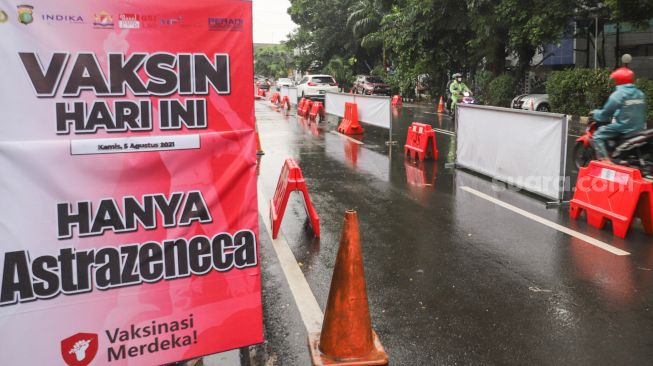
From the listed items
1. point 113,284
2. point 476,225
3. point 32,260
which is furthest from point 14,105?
point 476,225

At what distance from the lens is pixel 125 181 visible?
10.2ft

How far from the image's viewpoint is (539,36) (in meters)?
20.6

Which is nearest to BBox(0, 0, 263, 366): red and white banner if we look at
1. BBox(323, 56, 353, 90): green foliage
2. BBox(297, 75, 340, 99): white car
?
BBox(297, 75, 340, 99): white car

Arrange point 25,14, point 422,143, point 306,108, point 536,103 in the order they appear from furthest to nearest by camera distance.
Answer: point 306,108 < point 536,103 < point 422,143 < point 25,14

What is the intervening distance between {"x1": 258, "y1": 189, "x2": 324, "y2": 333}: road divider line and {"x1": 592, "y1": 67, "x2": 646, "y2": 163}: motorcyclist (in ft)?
15.6

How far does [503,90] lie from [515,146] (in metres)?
17.8

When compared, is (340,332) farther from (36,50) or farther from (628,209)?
(628,209)

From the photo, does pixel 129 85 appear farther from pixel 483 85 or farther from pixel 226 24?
pixel 483 85

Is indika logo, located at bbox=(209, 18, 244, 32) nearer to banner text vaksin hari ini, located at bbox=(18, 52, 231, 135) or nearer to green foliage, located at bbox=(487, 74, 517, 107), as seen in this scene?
banner text vaksin hari ini, located at bbox=(18, 52, 231, 135)

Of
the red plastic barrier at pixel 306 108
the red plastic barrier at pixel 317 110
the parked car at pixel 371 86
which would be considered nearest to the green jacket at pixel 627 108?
the red plastic barrier at pixel 317 110

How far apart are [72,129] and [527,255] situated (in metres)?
4.62

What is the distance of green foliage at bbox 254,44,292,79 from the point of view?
92.8 meters

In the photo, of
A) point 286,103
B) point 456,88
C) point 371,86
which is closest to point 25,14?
point 456,88

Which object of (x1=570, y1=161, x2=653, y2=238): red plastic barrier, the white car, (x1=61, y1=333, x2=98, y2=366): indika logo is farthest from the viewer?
the white car
